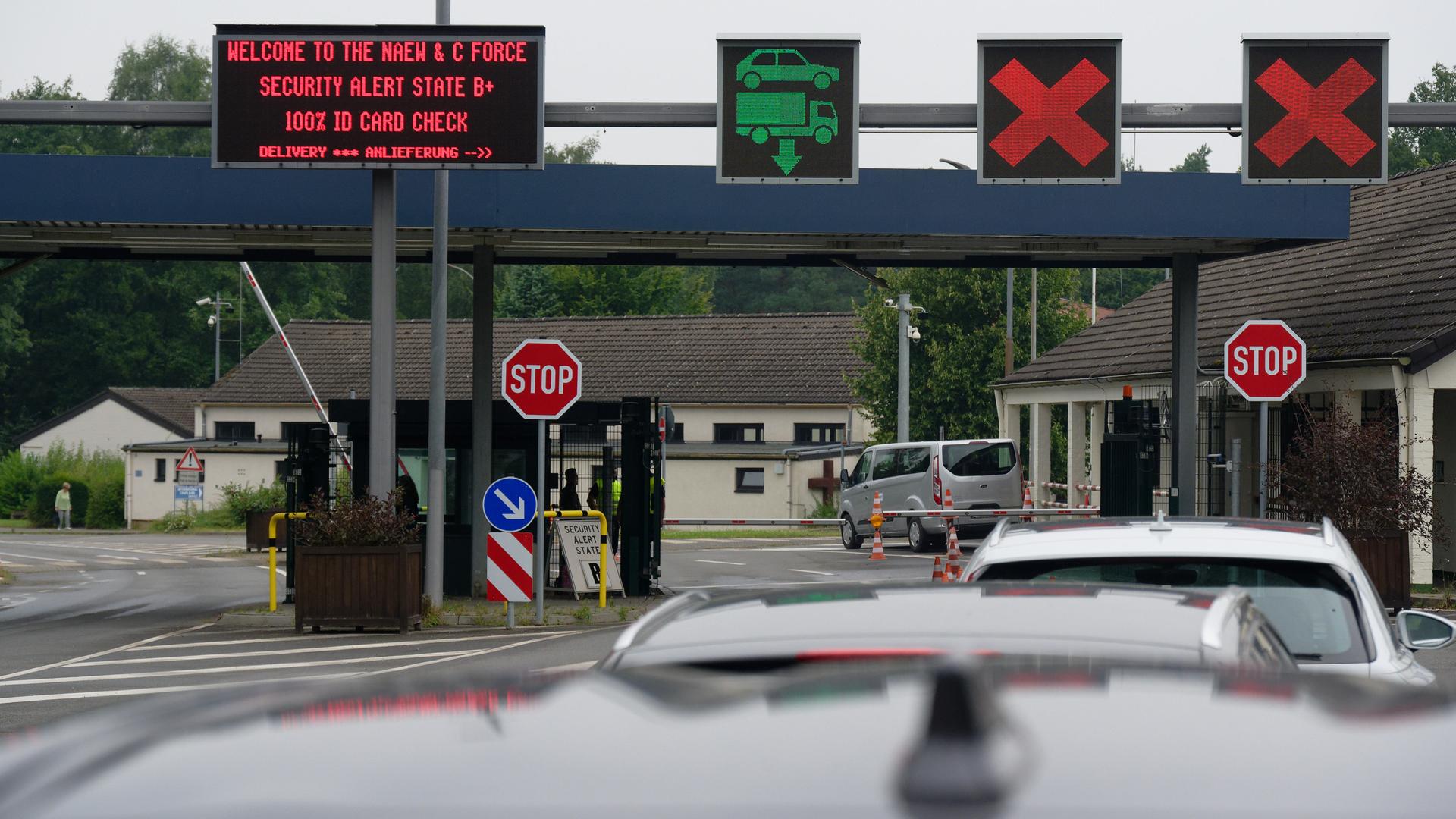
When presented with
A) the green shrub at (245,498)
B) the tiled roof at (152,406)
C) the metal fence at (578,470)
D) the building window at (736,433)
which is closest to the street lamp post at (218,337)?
the tiled roof at (152,406)

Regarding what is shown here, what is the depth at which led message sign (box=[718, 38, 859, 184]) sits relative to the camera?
1666cm

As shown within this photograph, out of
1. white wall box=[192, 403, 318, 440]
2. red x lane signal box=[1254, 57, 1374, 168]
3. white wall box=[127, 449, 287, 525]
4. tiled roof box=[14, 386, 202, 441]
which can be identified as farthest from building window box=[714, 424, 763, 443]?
red x lane signal box=[1254, 57, 1374, 168]

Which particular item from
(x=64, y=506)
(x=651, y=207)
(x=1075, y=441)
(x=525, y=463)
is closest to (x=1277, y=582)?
(x=651, y=207)

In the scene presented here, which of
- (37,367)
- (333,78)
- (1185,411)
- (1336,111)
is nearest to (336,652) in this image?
(333,78)

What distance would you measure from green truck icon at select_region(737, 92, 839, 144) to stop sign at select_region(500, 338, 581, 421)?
9.37 ft

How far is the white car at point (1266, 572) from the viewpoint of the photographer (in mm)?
5355

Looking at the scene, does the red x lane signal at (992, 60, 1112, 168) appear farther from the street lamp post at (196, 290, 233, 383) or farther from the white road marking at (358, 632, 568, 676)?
the street lamp post at (196, 290, 233, 383)

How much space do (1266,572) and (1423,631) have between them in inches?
42.6

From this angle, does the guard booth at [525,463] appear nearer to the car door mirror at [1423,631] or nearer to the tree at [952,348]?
the car door mirror at [1423,631]

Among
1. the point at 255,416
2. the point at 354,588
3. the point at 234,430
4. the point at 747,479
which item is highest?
the point at 255,416

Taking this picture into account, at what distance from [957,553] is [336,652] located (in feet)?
46.1

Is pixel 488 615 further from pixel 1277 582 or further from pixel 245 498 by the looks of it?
pixel 245 498

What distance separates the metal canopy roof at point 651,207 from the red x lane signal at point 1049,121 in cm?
297

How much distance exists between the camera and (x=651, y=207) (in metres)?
19.9
